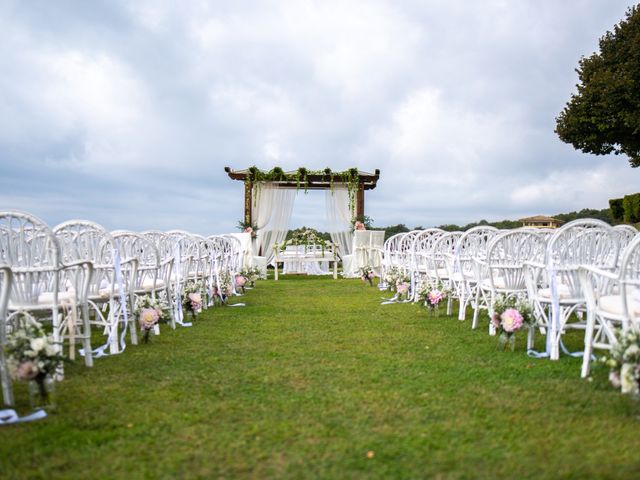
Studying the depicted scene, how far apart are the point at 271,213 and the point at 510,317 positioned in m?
12.1

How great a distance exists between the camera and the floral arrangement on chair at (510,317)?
157 inches

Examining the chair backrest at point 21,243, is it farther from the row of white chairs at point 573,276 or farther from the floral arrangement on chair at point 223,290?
the floral arrangement on chair at point 223,290

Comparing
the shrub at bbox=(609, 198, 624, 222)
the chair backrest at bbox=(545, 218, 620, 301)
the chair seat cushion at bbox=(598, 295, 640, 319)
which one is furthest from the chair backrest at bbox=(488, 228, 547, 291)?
the shrub at bbox=(609, 198, 624, 222)

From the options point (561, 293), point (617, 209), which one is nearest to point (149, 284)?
point (561, 293)

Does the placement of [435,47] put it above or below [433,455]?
above

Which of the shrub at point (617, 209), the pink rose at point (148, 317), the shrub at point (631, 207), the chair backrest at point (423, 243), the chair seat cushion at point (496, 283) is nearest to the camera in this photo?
the pink rose at point (148, 317)

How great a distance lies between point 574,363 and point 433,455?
2092 mm

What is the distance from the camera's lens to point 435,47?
28.5ft

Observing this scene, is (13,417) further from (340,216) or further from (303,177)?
(340,216)

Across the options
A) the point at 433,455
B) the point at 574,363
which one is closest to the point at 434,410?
the point at 433,455

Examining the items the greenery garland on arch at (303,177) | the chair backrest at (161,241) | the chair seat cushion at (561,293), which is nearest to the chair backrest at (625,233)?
the chair seat cushion at (561,293)

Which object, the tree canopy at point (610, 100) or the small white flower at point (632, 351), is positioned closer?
the small white flower at point (632, 351)

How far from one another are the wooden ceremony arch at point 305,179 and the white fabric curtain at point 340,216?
20cm

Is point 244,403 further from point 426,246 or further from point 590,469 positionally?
point 426,246
